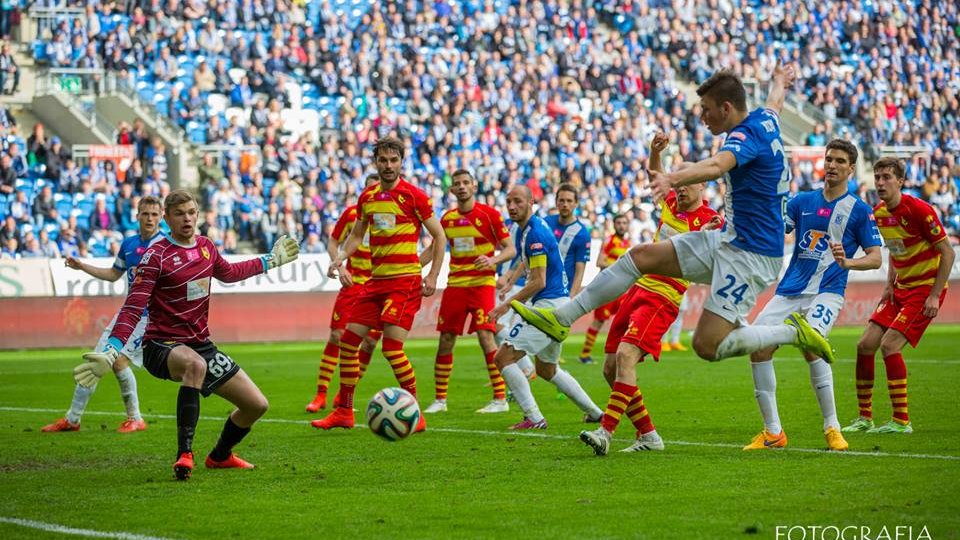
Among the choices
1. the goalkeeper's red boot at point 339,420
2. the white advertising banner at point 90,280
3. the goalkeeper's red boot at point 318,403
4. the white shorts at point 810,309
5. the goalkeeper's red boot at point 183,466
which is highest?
the white shorts at point 810,309

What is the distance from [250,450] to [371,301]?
236 cm

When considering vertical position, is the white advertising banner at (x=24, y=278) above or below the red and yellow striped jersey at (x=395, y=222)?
below

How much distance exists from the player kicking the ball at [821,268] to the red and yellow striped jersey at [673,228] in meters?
0.71

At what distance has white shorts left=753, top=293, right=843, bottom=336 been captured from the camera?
1041 cm

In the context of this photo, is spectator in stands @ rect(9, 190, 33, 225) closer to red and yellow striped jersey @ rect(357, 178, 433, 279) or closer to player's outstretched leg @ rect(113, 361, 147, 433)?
player's outstretched leg @ rect(113, 361, 147, 433)

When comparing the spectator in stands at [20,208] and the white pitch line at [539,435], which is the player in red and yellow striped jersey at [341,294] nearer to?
the white pitch line at [539,435]

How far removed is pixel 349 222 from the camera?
14836mm

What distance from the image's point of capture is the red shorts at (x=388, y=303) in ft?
41.3

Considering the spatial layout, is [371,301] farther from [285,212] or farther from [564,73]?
[564,73]

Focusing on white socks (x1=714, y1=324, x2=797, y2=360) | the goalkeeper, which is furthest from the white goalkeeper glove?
white socks (x1=714, y1=324, x2=797, y2=360)

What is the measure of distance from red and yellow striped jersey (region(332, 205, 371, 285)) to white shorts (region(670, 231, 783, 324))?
638 centimetres

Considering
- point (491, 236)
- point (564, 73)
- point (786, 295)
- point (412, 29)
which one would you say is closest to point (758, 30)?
point (564, 73)

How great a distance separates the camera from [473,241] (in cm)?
1475

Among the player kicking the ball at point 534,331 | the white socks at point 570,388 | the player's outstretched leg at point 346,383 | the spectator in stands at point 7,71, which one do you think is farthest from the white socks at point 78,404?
the spectator in stands at point 7,71
